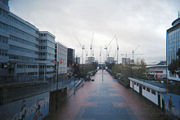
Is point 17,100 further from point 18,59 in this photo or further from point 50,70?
point 50,70

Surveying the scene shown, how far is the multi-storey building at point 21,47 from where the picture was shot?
74.8 feet

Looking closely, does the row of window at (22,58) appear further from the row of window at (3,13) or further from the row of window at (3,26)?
the row of window at (3,13)

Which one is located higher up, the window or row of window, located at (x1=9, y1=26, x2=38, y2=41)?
row of window, located at (x1=9, y1=26, x2=38, y2=41)

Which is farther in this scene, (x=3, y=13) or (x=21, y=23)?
(x=21, y=23)

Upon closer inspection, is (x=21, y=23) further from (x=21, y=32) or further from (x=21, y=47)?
(x=21, y=47)

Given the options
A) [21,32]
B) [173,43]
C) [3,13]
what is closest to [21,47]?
[21,32]

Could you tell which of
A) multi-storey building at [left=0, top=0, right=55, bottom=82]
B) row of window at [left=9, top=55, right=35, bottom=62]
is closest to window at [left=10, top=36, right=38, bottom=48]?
multi-storey building at [left=0, top=0, right=55, bottom=82]

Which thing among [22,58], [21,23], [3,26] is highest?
[21,23]

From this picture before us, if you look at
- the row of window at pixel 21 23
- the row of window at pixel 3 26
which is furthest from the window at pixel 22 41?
the row of window at pixel 3 26

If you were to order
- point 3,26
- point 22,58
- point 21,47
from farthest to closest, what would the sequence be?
1. point 22,58
2. point 21,47
3. point 3,26

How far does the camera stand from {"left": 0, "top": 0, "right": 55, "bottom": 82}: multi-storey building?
2279 cm

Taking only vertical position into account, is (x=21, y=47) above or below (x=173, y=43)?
below

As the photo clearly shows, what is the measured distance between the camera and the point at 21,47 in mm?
31391

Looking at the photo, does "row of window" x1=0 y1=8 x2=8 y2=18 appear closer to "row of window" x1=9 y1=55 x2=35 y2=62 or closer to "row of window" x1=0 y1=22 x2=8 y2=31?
"row of window" x1=0 y1=22 x2=8 y2=31
